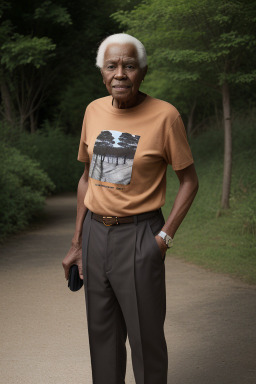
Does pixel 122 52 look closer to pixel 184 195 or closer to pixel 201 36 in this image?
pixel 184 195

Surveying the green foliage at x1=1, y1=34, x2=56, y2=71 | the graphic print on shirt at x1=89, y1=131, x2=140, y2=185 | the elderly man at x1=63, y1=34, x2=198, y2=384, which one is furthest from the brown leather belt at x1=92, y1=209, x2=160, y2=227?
the green foliage at x1=1, y1=34, x2=56, y2=71

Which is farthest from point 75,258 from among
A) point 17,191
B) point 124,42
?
point 17,191

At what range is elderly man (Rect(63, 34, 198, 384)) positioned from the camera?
272cm

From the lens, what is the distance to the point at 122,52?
273 cm

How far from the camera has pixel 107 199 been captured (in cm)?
278

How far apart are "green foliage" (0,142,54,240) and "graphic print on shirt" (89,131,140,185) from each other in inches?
308

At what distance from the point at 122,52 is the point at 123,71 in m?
0.09

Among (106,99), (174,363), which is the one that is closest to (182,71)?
(174,363)

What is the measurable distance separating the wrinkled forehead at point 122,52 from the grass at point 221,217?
4926mm

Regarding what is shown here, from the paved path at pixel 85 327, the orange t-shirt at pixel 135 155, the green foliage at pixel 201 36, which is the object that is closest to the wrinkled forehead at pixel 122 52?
the orange t-shirt at pixel 135 155

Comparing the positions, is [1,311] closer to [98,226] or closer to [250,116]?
[98,226]

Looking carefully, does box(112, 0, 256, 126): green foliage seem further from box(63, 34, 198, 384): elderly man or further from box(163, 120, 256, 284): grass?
box(63, 34, 198, 384): elderly man

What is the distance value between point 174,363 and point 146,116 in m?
2.38

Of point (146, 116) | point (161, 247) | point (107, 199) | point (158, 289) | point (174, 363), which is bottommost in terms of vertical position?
point (174, 363)
